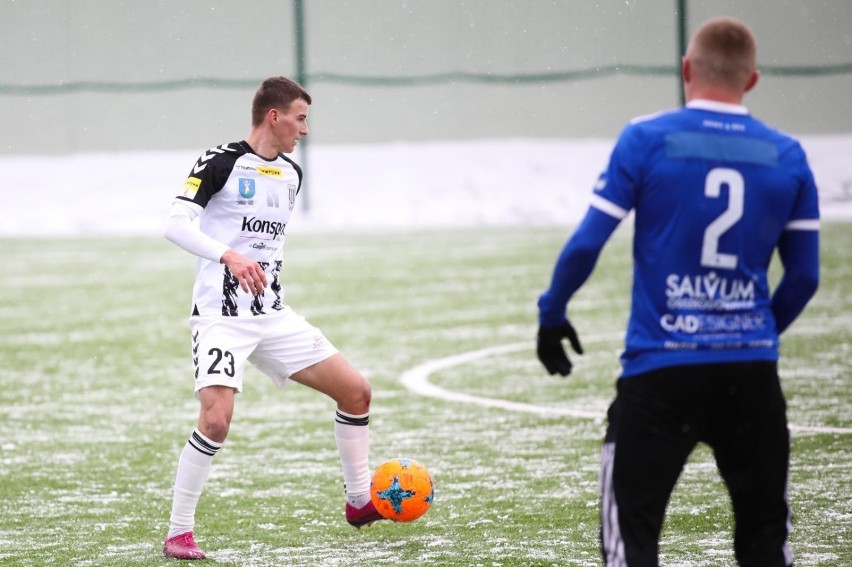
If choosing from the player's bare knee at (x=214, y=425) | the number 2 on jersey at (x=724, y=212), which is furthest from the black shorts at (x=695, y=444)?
the player's bare knee at (x=214, y=425)

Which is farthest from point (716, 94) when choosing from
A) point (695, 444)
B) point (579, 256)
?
point (695, 444)

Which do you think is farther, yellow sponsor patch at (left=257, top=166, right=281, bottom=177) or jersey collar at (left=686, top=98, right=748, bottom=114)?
yellow sponsor patch at (left=257, top=166, right=281, bottom=177)

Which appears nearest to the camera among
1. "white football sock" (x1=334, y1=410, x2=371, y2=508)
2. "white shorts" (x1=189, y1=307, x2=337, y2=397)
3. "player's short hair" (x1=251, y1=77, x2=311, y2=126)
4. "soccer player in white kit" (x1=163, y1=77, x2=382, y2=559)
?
"soccer player in white kit" (x1=163, y1=77, x2=382, y2=559)

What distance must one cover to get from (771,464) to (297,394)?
6433 mm

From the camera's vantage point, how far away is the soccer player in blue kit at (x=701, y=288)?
3.59 m

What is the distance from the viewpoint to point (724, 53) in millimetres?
3625

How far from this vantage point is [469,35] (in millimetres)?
24328

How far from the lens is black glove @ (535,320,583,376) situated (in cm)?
373

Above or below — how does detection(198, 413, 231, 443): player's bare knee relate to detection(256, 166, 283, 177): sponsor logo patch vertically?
below

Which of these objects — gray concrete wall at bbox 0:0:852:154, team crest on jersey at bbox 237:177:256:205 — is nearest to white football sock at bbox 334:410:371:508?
team crest on jersey at bbox 237:177:256:205

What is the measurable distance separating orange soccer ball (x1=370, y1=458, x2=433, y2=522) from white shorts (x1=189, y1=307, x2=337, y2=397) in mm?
585

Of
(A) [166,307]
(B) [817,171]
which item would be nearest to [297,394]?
(A) [166,307]

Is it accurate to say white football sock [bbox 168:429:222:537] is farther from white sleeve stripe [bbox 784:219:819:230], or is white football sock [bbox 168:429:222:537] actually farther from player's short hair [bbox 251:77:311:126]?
white sleeve stripe [bbox 784:219:819:230]

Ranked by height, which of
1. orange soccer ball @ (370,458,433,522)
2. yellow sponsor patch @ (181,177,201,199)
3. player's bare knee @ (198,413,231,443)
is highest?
yellow sponsor patch @ (181,177,201,199)
